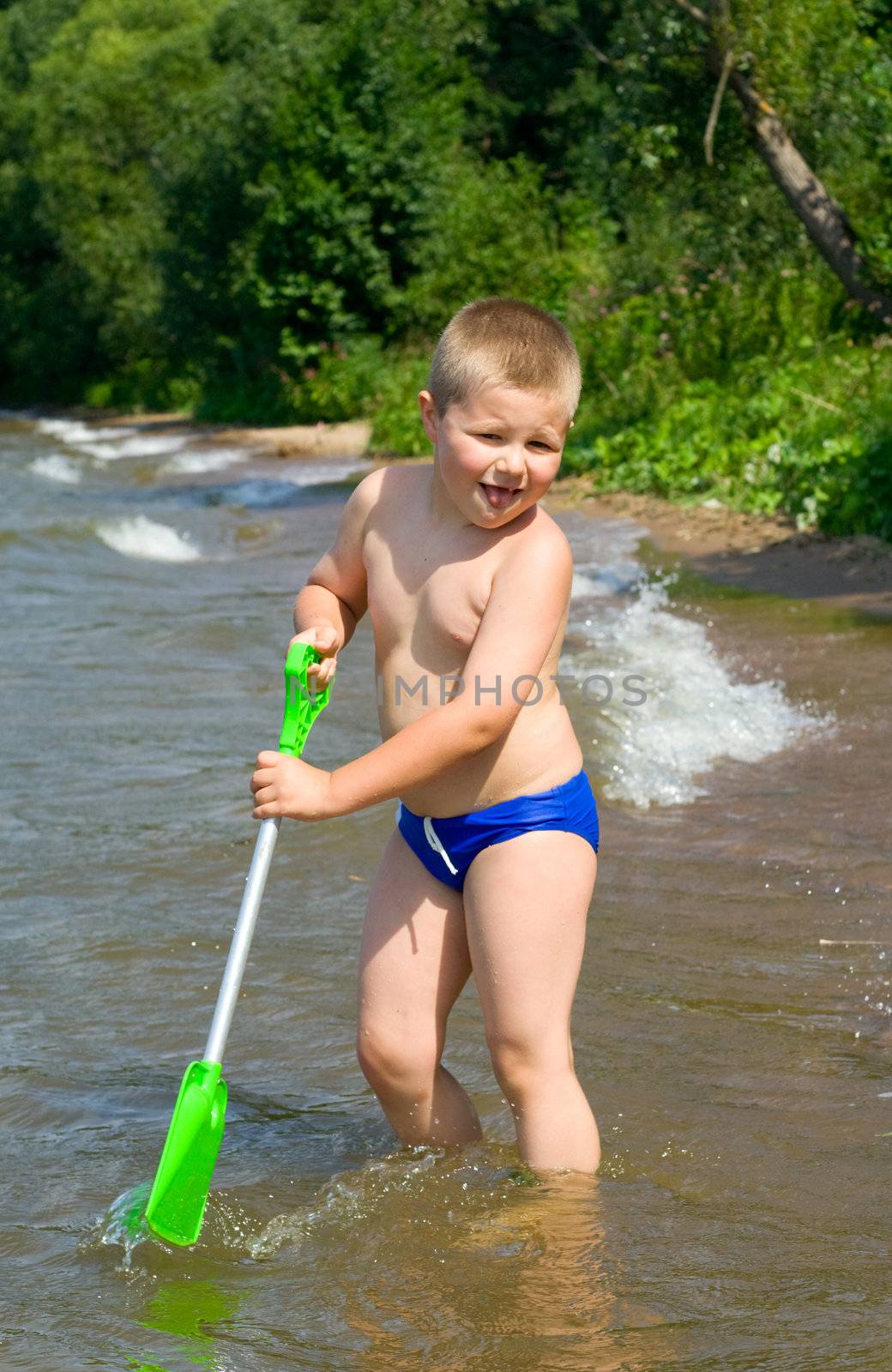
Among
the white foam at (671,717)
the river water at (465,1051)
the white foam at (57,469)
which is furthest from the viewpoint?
the white foam at (57,469)

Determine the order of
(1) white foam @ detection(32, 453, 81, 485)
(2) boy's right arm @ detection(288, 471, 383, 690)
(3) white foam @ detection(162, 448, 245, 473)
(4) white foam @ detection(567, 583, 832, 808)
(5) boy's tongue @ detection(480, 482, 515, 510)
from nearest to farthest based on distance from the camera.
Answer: (5) boy's tongue @ detection(480, 482, 515, 510), (2) boy's right arm @ detection(288, 471, 383, 690), (4) white foam @ detection(567, 583, 832, 808), (1) white foam @ detection(32, 453, 81, 485), (3) white foam @ detection(162, 448, 245, 473)

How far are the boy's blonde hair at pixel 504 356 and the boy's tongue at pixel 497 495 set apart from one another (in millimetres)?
149

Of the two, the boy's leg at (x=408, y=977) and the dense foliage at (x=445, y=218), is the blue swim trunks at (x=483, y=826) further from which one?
the dense foliage at (x=445, y=218)

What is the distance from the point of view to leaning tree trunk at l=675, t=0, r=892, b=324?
14.2m

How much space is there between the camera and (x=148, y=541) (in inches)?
520

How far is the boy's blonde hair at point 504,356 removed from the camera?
2.65 metres

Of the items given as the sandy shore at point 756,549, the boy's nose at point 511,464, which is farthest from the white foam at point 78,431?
the boy's nose at point 511,464

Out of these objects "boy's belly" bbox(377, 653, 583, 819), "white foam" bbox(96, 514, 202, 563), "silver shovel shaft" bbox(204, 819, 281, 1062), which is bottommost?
"white foam" bbox(96, 514, 202, 563)

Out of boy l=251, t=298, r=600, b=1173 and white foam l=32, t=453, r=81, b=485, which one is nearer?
boy l=251, t=298, r=600, b=1173

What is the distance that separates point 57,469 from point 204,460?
2.07 meters

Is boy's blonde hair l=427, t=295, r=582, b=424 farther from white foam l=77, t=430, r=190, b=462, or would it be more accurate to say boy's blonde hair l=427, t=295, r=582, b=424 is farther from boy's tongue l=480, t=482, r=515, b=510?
white foam l=77, t=430, r=190, b=462

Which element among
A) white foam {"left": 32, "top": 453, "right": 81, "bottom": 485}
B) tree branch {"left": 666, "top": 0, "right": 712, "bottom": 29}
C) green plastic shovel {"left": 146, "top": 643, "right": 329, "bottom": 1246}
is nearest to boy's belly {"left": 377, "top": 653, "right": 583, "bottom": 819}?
green plastic shovel {"left": 146, "top": 643, "right": 329, "bottom": 1246}

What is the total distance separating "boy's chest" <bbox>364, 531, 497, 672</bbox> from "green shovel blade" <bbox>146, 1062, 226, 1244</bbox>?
79cm

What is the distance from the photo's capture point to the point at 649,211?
22000mm
